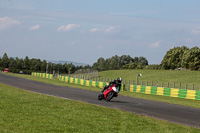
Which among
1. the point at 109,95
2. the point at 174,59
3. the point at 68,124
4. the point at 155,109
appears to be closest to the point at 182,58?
the point at 174,59

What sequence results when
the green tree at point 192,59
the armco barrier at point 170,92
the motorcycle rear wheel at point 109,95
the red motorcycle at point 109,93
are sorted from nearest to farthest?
the red motorcycle at point 109,93 → the motorcycle rear wheel at point 109,95 → the armco barrier at point 170,92 → the green tree at point 192,59

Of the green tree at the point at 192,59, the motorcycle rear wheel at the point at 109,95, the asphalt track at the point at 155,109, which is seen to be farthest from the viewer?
the green tree at the point at 192,59

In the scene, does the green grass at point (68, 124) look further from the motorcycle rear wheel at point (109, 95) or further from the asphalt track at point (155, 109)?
the motorcycle rear wheel at point (109, 95)

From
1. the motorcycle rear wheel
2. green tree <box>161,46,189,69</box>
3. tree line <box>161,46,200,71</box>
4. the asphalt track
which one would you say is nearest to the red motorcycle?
the motorcycle rear wheel

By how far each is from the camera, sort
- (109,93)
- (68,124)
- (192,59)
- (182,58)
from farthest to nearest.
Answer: (182,58) < (192,59) < (109,93) < (68,124)

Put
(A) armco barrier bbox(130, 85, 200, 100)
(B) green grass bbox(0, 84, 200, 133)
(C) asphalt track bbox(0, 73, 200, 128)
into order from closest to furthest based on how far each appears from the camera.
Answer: (B) green grass bbox(0, 84, 200, 133)
(C) asphalt track bbox(0, 73, 200, 128)
(A) armco barrier bbox(130, 85, 200, 100)

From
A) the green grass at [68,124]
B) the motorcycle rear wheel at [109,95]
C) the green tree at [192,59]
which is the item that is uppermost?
the green tree at [192,59]

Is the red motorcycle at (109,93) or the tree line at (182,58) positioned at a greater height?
the tree line at (182,58)

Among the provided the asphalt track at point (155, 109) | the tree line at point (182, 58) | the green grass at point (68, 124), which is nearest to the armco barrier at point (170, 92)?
the asphalt track at point (155, 109)

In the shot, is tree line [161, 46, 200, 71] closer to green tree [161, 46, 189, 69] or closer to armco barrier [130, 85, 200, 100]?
green tree [161, 46, 189, 69]

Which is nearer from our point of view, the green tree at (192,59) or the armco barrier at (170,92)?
the armco barrier at (170,92)

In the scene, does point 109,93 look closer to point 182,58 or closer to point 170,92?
point 170,92

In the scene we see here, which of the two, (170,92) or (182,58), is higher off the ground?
(182,58)

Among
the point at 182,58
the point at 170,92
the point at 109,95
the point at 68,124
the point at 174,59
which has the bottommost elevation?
the point at 68,124
